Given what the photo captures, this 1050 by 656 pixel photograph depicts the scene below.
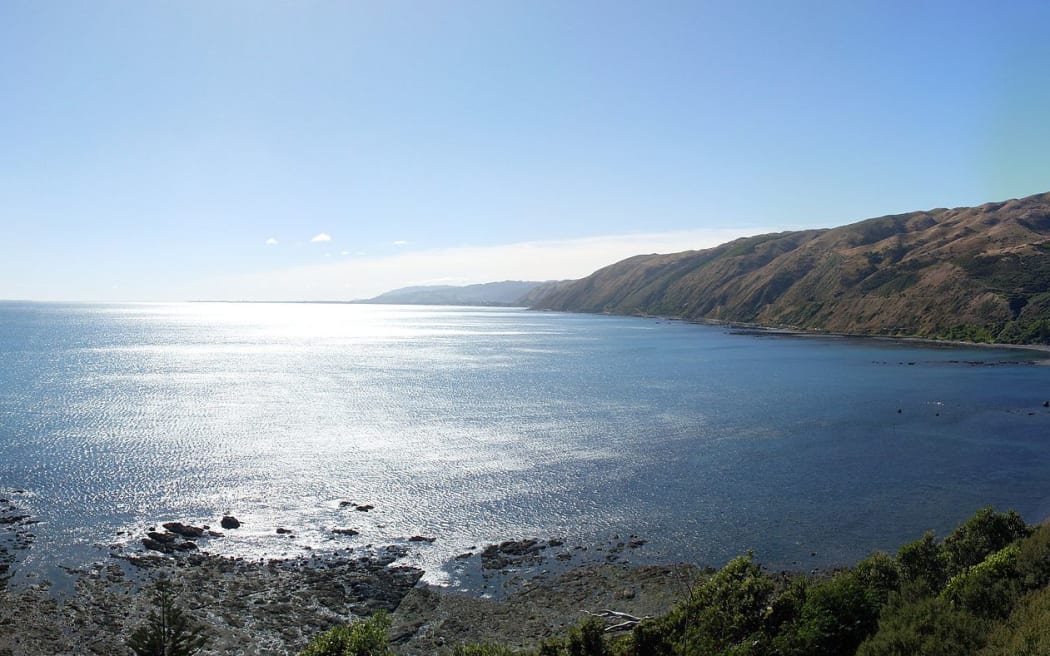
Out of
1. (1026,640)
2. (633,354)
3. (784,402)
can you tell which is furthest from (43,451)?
(633,354)

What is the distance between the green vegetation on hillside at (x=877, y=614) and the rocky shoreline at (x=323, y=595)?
441 centimetres

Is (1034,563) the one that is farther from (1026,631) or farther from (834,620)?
(834,620)

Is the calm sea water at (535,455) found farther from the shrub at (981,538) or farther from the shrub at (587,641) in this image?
the shrub at (587,641)

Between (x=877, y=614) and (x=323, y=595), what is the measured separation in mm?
28271

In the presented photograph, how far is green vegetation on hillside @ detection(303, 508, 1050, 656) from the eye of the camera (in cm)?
2031

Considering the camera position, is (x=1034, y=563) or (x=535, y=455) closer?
(x=1034, y=563)

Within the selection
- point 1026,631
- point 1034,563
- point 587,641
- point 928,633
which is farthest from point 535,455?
point 1026,631

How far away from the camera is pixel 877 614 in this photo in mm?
25078

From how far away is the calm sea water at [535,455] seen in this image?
45.8 m

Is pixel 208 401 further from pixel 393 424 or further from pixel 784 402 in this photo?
pixel 784 402

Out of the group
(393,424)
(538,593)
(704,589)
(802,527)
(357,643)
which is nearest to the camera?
(357,643)

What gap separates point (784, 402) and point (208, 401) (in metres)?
91.0

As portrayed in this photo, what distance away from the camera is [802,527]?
45.6 m

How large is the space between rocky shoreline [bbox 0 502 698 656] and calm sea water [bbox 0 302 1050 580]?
2228 mm
